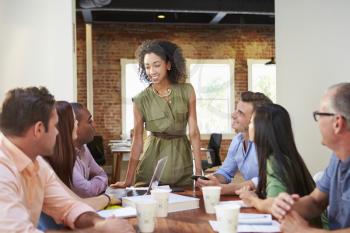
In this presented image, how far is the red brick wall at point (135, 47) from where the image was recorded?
29.7 ft

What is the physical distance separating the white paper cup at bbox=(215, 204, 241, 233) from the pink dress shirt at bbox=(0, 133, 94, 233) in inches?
21.4

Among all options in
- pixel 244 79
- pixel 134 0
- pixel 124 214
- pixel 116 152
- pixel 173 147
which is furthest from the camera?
pixel 244 79

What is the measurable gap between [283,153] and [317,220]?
31 cm

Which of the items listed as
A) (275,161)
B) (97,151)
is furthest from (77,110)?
(97,151)

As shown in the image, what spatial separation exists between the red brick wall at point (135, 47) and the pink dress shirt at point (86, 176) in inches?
256

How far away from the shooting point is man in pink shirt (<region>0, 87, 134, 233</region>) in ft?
4.35

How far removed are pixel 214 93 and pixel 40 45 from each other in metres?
6.50

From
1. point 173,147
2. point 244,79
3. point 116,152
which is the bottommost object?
point 116,152

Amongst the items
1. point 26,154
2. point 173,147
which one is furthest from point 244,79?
point 26,154

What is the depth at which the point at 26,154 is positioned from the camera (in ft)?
4.90

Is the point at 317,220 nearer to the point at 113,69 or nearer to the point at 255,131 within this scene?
the point at 255,131

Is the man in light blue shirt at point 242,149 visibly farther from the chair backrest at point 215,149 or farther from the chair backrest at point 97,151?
the chair backrest at point 97,151

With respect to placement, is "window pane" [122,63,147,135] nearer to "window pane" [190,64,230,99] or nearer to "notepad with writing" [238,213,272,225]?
"window pane" [190,64,230,99]

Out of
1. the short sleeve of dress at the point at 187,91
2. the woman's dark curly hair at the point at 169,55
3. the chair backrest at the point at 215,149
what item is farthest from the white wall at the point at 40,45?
the chair backrest at the point at 215,149
